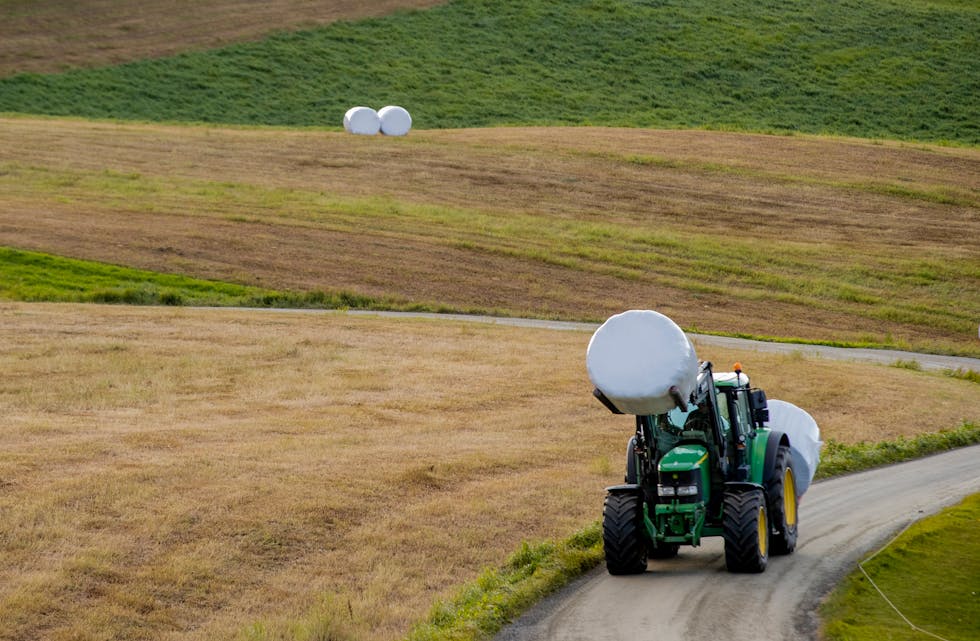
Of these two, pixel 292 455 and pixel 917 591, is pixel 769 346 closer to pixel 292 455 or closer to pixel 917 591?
pixel 292 455

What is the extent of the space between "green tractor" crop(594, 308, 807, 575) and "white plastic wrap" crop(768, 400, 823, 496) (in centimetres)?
177

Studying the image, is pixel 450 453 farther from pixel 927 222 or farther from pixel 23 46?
pixel 23 46

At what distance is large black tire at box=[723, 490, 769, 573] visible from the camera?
598 inches

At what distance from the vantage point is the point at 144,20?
277 ft

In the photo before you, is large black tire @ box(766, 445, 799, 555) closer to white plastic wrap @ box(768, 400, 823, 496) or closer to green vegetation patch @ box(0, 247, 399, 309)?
white plastic wrap @ box(768, 400, 823, 496)

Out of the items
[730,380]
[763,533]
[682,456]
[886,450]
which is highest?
[730,380]

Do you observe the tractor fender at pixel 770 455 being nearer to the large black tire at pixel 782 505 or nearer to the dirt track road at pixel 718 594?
the large black tire at pixel 782 505

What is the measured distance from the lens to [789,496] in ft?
56.3

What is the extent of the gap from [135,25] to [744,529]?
7573cm

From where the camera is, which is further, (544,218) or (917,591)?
(544,218)

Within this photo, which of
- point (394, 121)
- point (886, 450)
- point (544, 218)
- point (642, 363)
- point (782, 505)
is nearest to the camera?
point (642, 363)

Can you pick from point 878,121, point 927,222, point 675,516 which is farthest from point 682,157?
point 675,516

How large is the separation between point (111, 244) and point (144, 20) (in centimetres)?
4464

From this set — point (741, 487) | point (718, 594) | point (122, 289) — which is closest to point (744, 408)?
point (741, 487)
